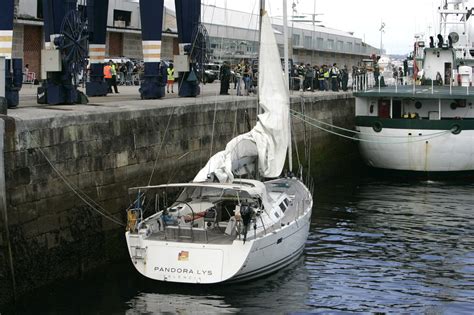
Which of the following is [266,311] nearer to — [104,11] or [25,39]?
[104,11]

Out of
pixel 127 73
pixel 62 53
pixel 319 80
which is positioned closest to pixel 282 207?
pixel 62 53

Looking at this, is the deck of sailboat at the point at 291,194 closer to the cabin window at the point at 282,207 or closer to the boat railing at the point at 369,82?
the cabin window at the point at 282,207

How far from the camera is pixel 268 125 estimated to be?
901 inches

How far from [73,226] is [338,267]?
22.4 feet

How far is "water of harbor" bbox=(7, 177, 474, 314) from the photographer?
18312mm

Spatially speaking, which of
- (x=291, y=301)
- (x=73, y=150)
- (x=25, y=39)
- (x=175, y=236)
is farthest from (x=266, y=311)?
(x=25, y=39)

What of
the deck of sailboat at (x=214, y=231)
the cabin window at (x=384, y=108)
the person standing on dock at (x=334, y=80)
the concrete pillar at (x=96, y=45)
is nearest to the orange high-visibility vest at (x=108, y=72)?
the concrete pillar at (x=96, y=45)

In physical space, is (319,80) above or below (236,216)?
above

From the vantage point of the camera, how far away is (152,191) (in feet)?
77.5

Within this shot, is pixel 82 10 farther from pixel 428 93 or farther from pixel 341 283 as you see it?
pixel 428 93

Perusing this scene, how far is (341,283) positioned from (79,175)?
6.67 m

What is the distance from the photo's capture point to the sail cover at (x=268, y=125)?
74.6 ft

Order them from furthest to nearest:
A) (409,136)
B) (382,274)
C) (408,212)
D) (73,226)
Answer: (409,136), (408,212), (382,274), (73,226)

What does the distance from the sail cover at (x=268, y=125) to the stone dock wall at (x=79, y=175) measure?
284 centimetres
